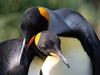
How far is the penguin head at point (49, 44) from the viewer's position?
42.3 inches

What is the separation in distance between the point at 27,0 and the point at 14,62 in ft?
4.05

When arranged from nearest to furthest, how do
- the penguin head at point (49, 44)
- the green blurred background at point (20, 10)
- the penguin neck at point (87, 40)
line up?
the penguin head at point (49, 44)
the penguin neck at point (87, 40)
the green blurred background at point (20, 10)

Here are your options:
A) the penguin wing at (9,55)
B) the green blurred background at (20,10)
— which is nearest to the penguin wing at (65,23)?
the penguin wing at (9,55)

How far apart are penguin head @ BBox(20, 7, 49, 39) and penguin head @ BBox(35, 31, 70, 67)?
0.03 metres

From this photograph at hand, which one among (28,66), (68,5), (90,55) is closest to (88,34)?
(90,55)

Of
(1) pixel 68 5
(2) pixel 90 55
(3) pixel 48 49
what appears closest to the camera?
(3) pixel 48 49

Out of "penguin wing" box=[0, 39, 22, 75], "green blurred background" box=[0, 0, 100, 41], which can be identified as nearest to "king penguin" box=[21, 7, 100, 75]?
"penguin wing" box=[0, 39, 22, 75]

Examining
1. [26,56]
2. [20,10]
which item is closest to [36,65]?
[26,56]

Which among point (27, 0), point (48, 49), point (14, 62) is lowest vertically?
point (27, 0)

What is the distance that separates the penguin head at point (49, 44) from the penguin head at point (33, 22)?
1.0 inches

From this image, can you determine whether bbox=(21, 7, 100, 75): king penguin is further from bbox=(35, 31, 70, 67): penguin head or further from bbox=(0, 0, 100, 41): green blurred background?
bbox=(0, 0, 100, 41): green blurred background

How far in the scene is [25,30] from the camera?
1.10m

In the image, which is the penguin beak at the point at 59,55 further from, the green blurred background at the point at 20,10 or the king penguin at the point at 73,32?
the green blurred background at the point at 20,10

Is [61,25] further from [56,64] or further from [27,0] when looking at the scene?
[27,0]
